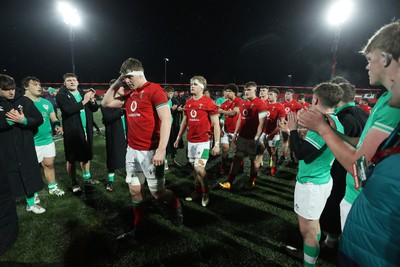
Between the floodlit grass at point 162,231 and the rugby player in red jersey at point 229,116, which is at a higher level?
the rugby player in red jersey at point 229,116

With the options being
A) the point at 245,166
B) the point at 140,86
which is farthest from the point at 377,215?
the point at 245,166

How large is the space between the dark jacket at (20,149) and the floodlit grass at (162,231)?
652 mm

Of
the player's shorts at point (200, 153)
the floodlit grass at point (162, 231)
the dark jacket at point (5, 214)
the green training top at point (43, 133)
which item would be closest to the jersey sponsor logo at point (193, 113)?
the player's shorts at point (200, 153)

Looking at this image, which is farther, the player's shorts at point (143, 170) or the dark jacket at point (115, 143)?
the dark jacket at point (115, 143)

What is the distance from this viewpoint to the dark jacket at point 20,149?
11.5 ft

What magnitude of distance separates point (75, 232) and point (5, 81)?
2.72 meters

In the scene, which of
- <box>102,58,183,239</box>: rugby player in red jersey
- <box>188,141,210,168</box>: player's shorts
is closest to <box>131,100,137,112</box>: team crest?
<box>102,58,183,239</box>: rugby player in red jersey

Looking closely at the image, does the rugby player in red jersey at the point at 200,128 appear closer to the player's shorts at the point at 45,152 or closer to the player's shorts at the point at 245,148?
the player's shorts at the point at 245,148

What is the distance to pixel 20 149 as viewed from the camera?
146 inches

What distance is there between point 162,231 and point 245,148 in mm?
2680

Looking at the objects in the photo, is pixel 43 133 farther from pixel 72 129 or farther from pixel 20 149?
pixel 20 149

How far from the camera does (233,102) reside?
6.50 m

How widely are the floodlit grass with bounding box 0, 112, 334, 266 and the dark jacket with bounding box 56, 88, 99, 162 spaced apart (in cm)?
91

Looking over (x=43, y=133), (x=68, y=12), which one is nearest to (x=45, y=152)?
(x=43, y=133)
